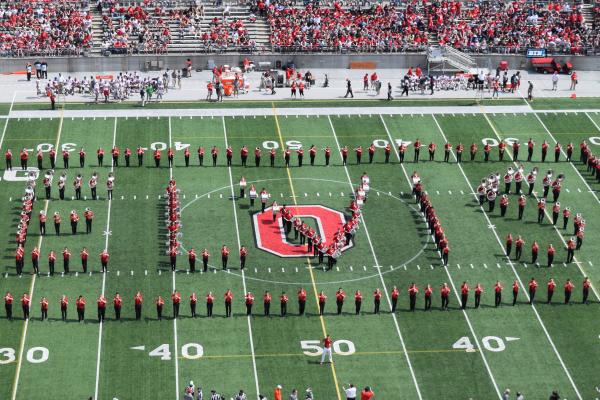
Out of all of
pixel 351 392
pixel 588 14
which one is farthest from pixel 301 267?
pixel 588 14

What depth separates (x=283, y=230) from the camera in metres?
65.1

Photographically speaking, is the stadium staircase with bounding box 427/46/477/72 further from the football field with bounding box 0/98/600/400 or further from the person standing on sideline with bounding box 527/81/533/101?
the football field with bounding box 0/98/600/400

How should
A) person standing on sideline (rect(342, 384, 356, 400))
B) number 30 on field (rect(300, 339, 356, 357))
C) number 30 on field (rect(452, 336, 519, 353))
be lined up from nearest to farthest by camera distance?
person standing on sideline (rect(342, 384, 356, 400)) → number 30 on field (rect(300, 339, 356, 357)) → number 30 on field (rect(452, 336, 519, 353))

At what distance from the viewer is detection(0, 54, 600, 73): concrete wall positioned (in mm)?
85938

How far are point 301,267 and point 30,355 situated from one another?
12761 mm

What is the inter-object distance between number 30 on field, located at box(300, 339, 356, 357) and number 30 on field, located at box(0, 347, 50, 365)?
973cm

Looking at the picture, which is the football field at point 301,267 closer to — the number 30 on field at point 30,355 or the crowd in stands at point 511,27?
the number 30 on field at point 30,355

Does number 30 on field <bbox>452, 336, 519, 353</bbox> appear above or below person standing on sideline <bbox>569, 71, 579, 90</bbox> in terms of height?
below

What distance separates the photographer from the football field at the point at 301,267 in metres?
54.0

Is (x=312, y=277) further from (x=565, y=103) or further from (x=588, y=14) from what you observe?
(x=588, y=14)

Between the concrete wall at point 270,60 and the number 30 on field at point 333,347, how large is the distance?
113 ft

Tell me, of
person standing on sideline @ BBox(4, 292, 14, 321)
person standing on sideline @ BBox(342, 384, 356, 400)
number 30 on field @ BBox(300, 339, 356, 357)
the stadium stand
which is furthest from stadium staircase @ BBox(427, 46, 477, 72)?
person standing on sideline @ BBox(342, 384, 356, 400)

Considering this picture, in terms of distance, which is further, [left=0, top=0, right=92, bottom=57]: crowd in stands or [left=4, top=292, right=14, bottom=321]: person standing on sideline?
[left=0, top=0, right=92, bottom=57]: crowd in stands

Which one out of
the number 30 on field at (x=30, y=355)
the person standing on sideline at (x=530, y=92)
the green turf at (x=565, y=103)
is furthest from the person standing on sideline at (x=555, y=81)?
the number 30 on field at (x=30, y=355)
